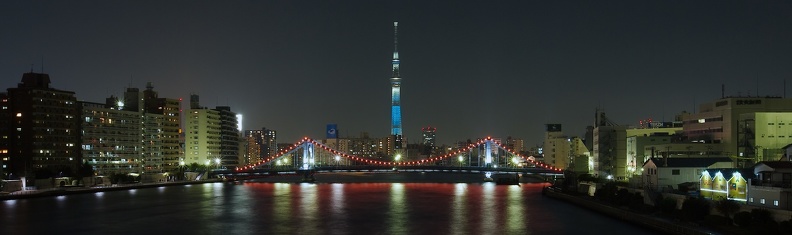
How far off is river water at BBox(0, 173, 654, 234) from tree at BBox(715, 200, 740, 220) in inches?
83.6

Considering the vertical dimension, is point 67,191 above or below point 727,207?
below

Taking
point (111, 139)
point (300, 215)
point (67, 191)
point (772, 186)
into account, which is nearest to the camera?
point (772, 186)

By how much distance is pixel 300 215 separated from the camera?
1025 inches

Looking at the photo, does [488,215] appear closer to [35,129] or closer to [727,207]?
[727,207]

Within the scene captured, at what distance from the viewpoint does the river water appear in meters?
21.7

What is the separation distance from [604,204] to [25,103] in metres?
32.1

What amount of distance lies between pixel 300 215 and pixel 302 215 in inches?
2.7

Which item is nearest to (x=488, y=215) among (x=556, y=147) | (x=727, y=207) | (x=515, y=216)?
(x=515, y=216)

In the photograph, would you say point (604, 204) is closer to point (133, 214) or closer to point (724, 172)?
point (724, 172)

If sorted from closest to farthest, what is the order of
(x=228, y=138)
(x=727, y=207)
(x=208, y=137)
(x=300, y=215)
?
1. (x=727, y=207)
2. (x=300, y=215)
3. (x=208, y=137)
4. (x=228, y=138)

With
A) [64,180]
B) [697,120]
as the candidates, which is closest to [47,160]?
[64,180]

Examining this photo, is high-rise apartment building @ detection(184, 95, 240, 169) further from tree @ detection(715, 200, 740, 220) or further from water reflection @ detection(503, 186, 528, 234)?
tree @ detection(715, 200, 740, 220)

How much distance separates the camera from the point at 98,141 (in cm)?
4797

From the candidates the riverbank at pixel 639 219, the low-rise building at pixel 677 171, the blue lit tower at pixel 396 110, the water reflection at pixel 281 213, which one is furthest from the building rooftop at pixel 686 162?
the blue lit tower at pixel 396 110
